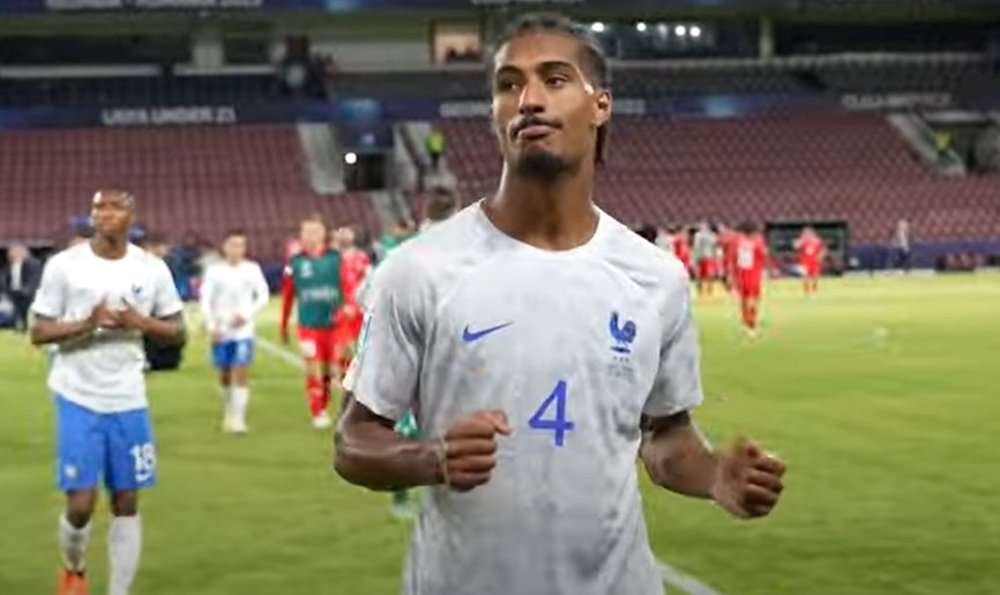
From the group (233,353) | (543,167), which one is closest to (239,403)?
(233,353)

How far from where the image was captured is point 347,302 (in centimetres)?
1733

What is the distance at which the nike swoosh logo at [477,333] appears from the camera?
11.7ft

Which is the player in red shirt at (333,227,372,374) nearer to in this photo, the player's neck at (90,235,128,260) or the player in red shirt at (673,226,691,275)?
the player's neck at (90,235,128,260)

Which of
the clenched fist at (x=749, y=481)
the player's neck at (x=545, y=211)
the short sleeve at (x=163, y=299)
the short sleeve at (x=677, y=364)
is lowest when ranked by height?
the clenched fist at (x=749, y=481)

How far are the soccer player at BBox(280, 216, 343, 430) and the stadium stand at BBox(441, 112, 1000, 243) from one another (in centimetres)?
3561

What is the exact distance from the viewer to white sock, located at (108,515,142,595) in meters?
8.52

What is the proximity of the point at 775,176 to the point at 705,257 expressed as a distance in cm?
1292

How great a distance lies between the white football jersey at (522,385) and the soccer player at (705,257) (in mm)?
40898

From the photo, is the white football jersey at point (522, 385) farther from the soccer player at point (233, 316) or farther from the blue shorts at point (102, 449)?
the soccer player at point (233, 316)

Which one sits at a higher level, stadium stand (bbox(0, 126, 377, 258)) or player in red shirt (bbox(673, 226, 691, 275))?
stadium stand (bbox(0, 126, 377, 258))

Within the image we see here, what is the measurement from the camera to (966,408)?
17.9 meters

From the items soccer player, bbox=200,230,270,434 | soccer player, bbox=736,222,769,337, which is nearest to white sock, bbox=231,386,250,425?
soccer player, bbox=200,230,270,434

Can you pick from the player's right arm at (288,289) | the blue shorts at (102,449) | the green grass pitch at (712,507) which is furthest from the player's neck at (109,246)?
the player's right arm at (288,289)

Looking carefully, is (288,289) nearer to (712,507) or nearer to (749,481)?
(712,507)
